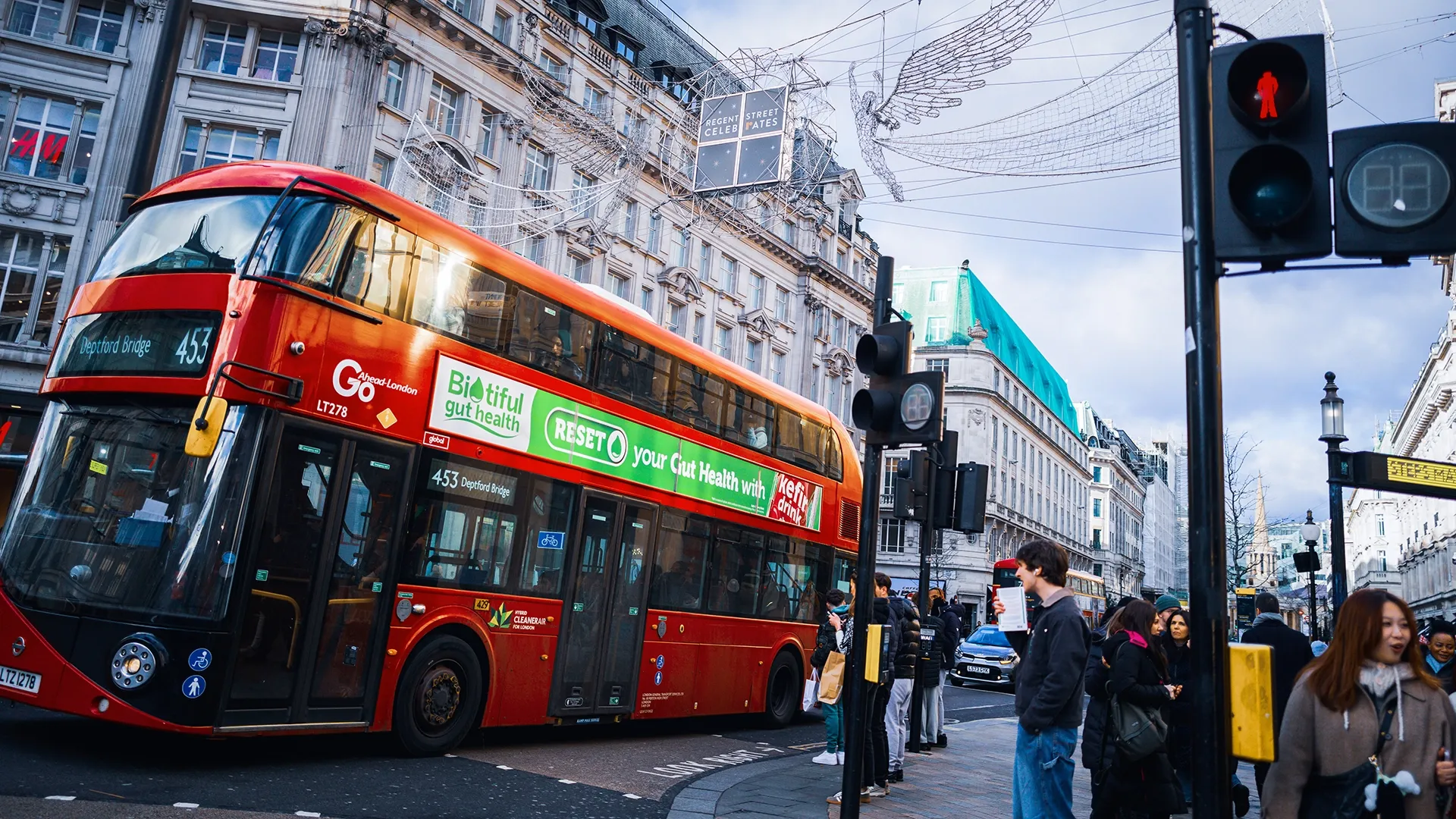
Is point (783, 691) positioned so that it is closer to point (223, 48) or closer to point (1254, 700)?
point (1254, 700)

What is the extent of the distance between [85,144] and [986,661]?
2410 centimetres

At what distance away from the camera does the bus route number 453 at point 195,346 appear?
7.49 m

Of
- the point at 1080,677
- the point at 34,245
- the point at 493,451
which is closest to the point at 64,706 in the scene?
the point at 493,451

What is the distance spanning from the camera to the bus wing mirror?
7.24 metres

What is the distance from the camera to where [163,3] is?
2514 cm

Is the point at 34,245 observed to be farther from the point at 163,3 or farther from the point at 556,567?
the point at 556,567

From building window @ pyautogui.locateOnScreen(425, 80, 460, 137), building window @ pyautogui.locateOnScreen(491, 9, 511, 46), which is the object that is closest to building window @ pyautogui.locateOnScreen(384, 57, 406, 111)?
building window @ pyautogui.locateOnScreen(425, 80, 460, 137)

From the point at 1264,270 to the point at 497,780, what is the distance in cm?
659

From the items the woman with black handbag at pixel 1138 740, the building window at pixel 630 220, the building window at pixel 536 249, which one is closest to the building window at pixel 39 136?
the building window at pixel 536 249

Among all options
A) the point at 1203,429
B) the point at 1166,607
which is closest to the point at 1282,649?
the point at 1166,607

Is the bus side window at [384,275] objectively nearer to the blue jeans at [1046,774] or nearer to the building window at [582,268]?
the blue jeans at [1046,774]

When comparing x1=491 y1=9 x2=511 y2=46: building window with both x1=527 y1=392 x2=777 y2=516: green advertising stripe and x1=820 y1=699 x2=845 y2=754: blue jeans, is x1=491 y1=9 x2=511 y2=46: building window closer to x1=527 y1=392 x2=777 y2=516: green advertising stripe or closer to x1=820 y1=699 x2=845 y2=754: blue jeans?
x1=527 y1=392 x2=777 y2=516: green advertising stripe

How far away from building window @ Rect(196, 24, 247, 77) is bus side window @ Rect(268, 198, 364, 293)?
2087 centimetres

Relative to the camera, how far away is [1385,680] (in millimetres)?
3627
